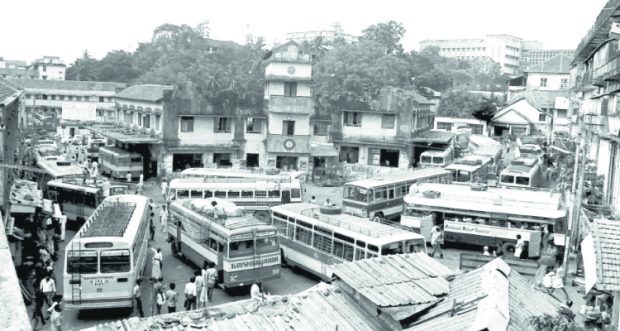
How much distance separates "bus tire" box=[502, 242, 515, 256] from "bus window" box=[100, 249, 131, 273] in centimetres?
1467

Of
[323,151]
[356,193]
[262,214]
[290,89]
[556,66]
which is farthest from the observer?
[556,66]

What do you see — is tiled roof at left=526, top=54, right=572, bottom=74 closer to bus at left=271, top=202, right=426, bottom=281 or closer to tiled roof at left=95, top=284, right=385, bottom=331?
bus at left=271, top=202, right=426, bottom=281

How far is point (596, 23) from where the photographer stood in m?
29.6

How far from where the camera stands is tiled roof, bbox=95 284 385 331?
1052 centimetres

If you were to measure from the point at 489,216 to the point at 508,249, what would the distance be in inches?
57.9

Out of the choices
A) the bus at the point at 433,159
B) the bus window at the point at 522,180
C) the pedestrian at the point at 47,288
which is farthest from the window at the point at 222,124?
the pedestrian at the point at 47,288

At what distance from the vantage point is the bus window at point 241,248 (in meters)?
18.4

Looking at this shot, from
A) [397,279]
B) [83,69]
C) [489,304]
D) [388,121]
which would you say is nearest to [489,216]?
[397,279]

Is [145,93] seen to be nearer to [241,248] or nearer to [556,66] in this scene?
[241,248]

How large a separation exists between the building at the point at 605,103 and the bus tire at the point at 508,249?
3.99 metres

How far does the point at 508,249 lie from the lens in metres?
24.2

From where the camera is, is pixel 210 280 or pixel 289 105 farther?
pixel 289 105

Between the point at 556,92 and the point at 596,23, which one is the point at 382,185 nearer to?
the point at 596,23

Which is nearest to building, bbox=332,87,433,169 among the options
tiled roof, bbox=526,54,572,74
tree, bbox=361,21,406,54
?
tiled roof, bbox=526,54,572,74
